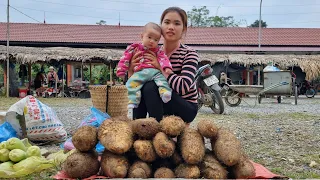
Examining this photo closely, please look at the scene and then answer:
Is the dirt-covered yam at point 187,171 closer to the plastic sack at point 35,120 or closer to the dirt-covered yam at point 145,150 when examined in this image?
the dirt-covered yam at point 145,150

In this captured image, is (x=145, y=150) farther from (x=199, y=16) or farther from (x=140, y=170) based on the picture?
(x=199, y=16)

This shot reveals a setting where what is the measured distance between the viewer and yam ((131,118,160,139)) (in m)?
2.17

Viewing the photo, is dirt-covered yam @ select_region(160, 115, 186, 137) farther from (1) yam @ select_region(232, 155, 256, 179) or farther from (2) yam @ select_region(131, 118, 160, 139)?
(1) yam @ select_region(232, 155, 256, 179)

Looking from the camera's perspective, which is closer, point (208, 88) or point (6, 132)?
point (6, 132)

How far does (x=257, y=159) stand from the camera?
13.2 ft

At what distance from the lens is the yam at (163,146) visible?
6.80ft

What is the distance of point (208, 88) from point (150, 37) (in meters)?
6.67

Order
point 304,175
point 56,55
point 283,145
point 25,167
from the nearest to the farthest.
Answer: point 25,167 → point 304,175 → point 283,145 → point 56,55

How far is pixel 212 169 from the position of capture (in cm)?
209

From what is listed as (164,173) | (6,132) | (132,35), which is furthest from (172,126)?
(132,35)

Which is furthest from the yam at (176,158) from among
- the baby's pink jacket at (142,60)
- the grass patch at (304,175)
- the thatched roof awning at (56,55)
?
the thatched roof awning at (56,55)

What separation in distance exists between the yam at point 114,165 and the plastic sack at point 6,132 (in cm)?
243

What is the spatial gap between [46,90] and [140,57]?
16251 millimetres

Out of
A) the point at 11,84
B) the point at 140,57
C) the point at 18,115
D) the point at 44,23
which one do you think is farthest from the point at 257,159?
the point at 44,23
